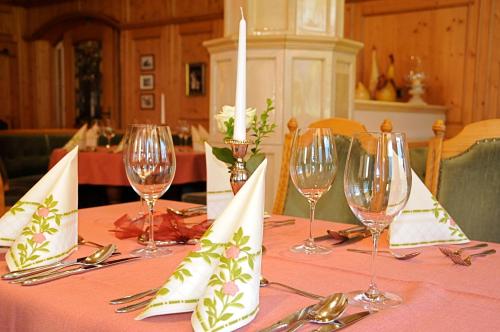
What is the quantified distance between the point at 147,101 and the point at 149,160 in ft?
23.8

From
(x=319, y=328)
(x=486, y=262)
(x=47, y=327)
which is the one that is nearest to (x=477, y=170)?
(x=486, y=262)

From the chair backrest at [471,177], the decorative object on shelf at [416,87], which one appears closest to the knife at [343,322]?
the chair backrest at [471,177]

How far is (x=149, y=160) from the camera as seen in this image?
1074mm

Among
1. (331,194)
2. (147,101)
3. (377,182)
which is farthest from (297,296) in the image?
(147,101)

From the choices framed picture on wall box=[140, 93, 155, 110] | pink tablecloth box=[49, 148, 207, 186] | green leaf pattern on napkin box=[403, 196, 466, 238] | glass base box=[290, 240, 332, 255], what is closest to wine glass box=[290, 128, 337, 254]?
glass base box=[290, 240, 332, 255]

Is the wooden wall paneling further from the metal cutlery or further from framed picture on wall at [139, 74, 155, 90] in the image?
the metal cutlery

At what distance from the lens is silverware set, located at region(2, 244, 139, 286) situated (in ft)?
2.92

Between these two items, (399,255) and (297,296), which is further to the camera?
(399,255)

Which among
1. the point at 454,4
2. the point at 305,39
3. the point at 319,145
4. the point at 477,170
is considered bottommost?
the point at 477,170

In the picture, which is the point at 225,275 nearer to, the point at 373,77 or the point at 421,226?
the point at 421,226

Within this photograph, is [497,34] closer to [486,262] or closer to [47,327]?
[486,262]

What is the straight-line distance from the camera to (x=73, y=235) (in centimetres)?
105

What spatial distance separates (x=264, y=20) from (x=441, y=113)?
283 centimetres

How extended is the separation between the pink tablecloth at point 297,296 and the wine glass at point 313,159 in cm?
14
